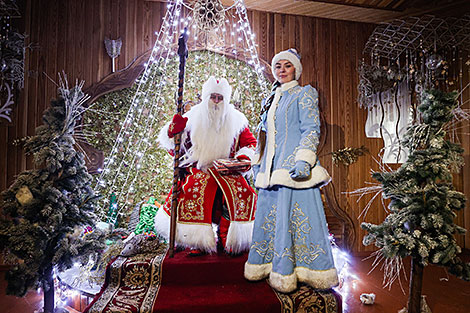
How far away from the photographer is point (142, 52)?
363 cm

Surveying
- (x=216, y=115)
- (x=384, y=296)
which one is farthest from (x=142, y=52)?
(x=384, y=296)

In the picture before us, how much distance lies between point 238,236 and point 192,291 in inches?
21.7

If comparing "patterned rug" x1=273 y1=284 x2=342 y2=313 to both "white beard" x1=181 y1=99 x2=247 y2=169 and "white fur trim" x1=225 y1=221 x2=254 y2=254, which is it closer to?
"white fur trim" x1=225 y1=221 x2=254 y2=254

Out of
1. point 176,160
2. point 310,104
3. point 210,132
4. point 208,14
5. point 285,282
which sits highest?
point 208,14

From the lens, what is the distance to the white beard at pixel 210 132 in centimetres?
249

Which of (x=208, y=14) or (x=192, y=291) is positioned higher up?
(x=208, y=14)

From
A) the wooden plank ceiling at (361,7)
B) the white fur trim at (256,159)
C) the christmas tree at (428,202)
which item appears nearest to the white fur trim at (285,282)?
the christmas tree at (428,202)

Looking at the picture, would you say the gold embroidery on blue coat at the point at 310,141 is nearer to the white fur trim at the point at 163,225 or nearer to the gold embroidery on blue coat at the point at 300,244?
the gold embroidery on blue coat at the point at 300,244

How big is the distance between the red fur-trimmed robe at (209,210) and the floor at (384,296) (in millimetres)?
1174

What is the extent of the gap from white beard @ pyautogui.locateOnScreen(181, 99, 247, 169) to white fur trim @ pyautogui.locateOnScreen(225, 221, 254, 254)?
614mm

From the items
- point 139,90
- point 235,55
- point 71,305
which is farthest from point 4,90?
point 235,55

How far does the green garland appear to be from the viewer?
348 cm

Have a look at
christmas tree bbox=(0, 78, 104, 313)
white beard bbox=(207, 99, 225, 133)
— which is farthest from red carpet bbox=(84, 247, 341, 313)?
white beard bbox=(207, 99, 225, 133)

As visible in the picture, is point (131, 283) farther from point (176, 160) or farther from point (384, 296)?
point (384, 296)
